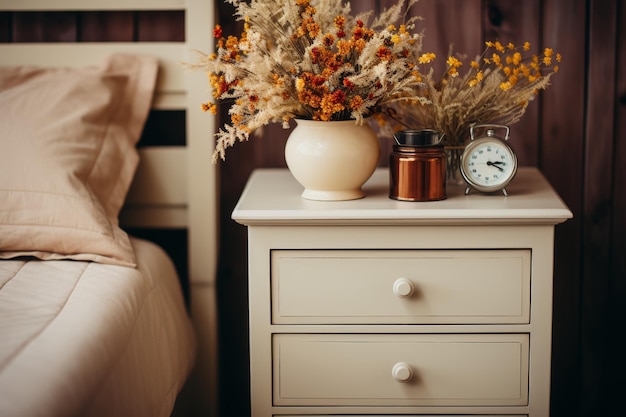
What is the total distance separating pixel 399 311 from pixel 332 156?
0.33 meters

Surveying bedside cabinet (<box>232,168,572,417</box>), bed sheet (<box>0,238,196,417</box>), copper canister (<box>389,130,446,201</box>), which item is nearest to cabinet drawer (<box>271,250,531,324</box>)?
bedside cabinet (<box>232,168,572,417</box>)

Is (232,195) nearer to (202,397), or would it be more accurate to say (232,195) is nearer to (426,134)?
(202,397)

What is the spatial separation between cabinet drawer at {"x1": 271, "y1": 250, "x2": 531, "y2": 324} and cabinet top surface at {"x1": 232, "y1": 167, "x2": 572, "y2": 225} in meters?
0.07

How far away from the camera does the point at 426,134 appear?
143cm

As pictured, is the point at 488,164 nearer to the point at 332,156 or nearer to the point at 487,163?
the point at 487,163

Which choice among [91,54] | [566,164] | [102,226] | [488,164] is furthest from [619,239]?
[91,54]

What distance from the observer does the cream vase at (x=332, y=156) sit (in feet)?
4.70

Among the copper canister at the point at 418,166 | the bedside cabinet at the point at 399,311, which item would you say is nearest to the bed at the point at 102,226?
the bedside cabinet at the point at 399,311

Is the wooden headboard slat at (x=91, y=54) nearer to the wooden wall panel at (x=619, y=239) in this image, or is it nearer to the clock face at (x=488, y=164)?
the clock face at (x=488, y=164)

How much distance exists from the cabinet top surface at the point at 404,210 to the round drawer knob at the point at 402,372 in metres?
0.28

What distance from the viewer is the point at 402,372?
1.42 meters

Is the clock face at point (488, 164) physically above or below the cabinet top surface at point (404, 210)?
above

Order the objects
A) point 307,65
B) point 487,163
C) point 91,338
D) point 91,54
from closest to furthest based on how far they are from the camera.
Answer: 1. point 91,338
2. point 307,65
3. point 487,163
4. point 91,54

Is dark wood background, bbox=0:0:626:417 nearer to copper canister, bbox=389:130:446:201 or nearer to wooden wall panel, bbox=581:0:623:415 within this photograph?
wooden wall panel, bbox=581:0:623:415
